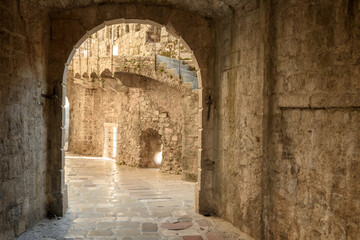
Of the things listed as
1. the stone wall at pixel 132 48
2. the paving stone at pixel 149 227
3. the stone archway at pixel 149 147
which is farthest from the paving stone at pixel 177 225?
the stone archway at pixel 149 147

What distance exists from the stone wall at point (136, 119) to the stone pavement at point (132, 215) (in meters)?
1.32

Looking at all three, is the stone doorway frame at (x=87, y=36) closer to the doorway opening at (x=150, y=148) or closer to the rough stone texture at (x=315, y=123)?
the rough stone texture at (x=315, y=123)

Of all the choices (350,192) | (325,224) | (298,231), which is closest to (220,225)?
(298,231)

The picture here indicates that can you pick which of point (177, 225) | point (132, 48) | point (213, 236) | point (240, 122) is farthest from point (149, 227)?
point (132, 48)

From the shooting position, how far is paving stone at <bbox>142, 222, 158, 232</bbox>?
169 inches

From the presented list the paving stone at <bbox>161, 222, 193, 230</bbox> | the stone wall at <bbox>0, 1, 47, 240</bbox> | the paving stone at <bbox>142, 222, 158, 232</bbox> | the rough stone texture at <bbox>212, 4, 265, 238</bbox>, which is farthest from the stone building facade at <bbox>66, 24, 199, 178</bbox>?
the stone wall at <bbox>0, 1, 47, 240</bbox>

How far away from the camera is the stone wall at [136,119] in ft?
26.5

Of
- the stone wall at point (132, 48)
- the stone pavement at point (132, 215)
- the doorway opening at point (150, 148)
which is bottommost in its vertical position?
the stone pavement at point (132, 215)

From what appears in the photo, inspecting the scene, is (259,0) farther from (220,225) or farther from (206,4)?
(220,225)

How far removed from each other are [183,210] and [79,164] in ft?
22.4

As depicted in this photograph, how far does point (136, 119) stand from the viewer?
10.6m

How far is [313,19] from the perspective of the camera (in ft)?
9.99

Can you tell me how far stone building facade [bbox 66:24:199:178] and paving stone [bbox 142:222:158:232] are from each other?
348 cm

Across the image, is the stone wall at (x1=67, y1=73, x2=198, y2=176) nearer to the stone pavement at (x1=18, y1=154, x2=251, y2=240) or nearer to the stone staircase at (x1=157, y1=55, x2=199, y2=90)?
the stone staircase at (x1=157, y1=55, x2=199, y2=90)
